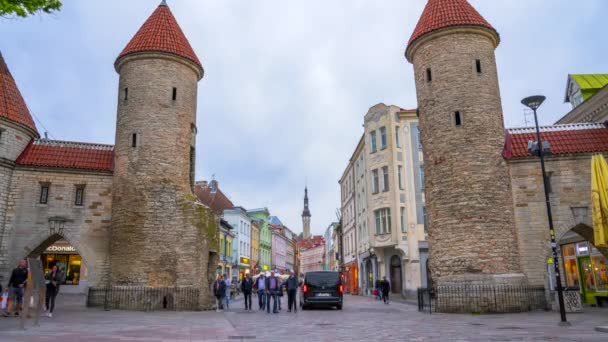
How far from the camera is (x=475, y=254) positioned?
744 inches

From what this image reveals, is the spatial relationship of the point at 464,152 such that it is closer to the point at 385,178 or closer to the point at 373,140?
the point at 385,178

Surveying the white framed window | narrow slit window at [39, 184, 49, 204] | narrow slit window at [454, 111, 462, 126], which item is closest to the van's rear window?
narrow slit window at [454, 111, 462, 126]

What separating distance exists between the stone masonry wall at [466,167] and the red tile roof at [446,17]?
0.45 metres

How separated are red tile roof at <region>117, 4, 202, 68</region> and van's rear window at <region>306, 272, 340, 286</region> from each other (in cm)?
1161

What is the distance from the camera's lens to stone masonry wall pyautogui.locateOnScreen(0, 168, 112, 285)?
21078 mm

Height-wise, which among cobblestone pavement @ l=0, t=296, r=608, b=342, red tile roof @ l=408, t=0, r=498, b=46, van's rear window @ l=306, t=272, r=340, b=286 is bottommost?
cobblestone pavement @ l=0, t=296, r=608, b=342

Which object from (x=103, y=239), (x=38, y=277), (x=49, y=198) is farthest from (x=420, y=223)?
(x=38, y=277)

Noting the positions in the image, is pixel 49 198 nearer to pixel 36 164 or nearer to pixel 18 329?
pixel 36 164

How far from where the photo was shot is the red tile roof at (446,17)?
2088 centimetres

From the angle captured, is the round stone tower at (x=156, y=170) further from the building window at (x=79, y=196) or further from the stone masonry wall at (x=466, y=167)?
the stone masonry wall at (x=466, y=167)

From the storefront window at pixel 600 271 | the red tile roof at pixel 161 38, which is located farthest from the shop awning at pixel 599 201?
the red tile roof at pixel 161 38

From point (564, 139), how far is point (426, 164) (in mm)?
5983

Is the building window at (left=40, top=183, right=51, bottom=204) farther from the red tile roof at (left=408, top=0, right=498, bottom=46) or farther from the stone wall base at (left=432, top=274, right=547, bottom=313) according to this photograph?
the red tile roof at (left=408, top=0, right=498, bottom=46)

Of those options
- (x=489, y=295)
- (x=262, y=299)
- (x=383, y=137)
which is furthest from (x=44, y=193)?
(x=383, y=137)
